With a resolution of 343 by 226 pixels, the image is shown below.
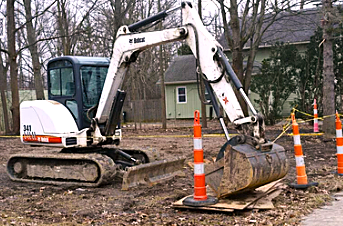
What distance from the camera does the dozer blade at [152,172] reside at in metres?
9.26

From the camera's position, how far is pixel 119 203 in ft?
26.2

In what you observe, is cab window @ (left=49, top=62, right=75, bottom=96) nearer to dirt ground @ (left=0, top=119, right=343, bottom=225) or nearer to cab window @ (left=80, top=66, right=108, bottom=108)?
cab window @ (left=80, top=66, right=108, bottom=108)

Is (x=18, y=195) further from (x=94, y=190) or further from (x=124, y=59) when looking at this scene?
(x=124, y=59)

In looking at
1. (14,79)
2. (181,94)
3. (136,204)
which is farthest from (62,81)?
(181,94)

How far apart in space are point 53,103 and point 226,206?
5.28 meters

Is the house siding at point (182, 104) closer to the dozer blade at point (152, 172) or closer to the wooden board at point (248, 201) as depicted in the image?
the dozer blade at point (152, 172)

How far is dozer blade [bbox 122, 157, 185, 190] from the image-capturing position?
30.4ft

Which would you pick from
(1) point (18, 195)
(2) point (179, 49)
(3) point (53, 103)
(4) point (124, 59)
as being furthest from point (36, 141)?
(2) point (179, 49)

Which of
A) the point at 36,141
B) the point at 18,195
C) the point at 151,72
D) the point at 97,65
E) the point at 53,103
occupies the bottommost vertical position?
the point at 18,195

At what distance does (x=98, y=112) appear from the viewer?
33.6 feet

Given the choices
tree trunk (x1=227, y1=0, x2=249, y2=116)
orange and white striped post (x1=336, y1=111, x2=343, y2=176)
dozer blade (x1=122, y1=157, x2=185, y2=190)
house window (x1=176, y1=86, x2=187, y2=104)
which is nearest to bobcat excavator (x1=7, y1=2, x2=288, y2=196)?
dozer blade (x1=122, y1=157, x2=185, y2=190)

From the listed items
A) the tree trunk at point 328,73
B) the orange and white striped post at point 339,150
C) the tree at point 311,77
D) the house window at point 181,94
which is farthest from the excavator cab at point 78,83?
the house window at point 181,94

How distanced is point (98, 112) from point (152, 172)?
5.62ft

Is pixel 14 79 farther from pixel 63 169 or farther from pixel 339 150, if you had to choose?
pixel 339 150
